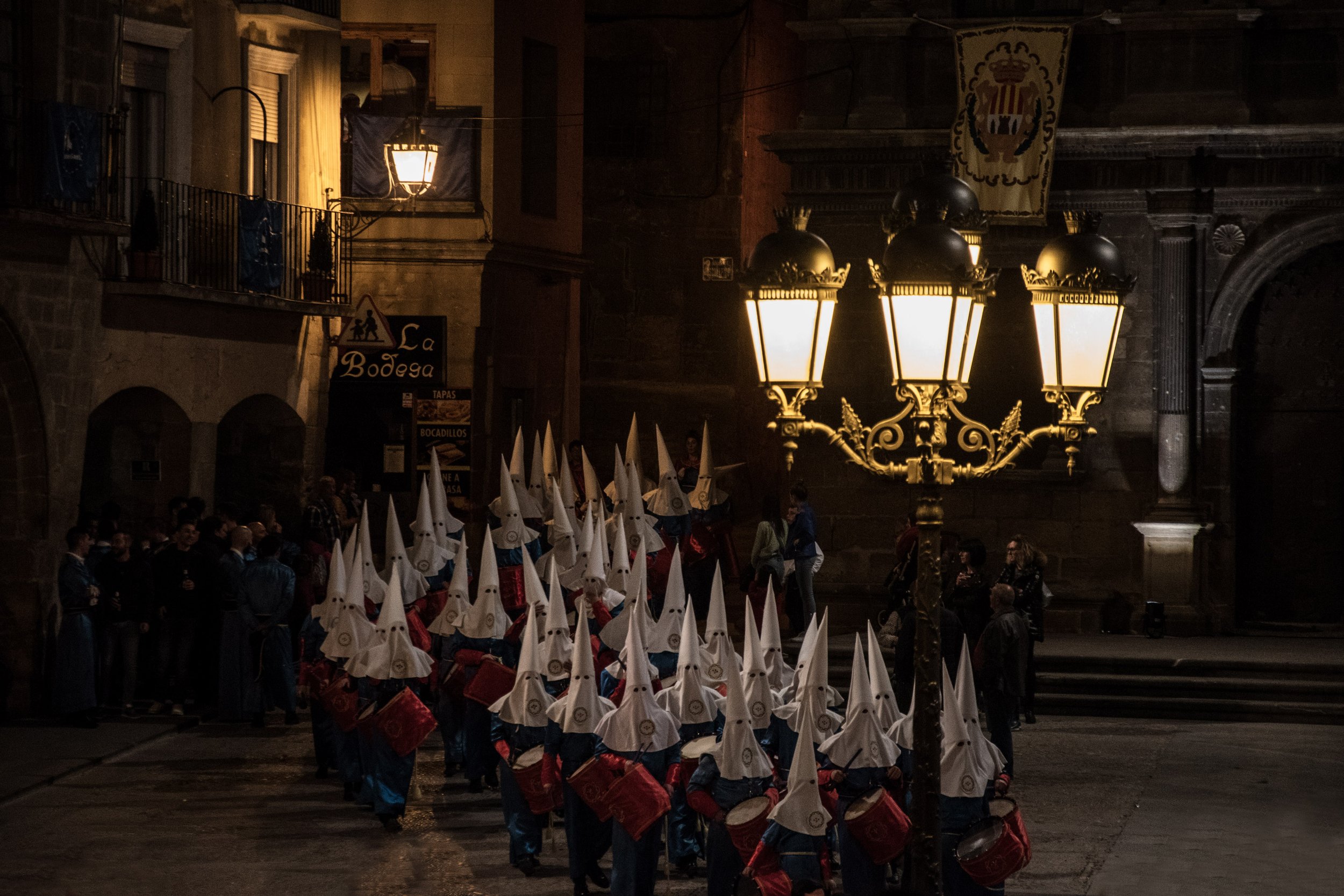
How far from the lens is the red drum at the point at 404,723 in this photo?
46.1 feet

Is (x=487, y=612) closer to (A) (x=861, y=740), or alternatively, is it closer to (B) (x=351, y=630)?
(B) (x=351, y=630)

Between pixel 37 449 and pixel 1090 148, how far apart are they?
38.8 feet

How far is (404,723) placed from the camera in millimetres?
14078

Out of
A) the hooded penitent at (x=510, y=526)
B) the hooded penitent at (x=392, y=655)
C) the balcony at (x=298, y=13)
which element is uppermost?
the balcony at (x=298, y=13)

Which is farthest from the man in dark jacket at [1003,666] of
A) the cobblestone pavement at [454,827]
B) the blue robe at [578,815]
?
the blue robe at [578,815]

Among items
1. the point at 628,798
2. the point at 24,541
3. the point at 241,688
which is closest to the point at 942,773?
the point at 628,798

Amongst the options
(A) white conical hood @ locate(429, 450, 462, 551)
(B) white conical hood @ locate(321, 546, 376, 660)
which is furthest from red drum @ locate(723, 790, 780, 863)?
(A) white conical hood @ locate(429, 450, 462, 551)

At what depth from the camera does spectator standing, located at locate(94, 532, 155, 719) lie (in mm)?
18578

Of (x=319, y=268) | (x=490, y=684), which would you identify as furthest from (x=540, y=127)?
(x=490, y=684)

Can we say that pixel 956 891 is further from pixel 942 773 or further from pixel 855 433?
pixel 855 433

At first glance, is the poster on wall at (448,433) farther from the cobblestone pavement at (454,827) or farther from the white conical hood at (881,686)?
the white conical hood at (881,686)

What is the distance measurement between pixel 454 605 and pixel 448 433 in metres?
11.5

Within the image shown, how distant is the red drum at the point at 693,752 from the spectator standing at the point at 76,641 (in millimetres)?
7816

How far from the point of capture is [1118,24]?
23172 mm
